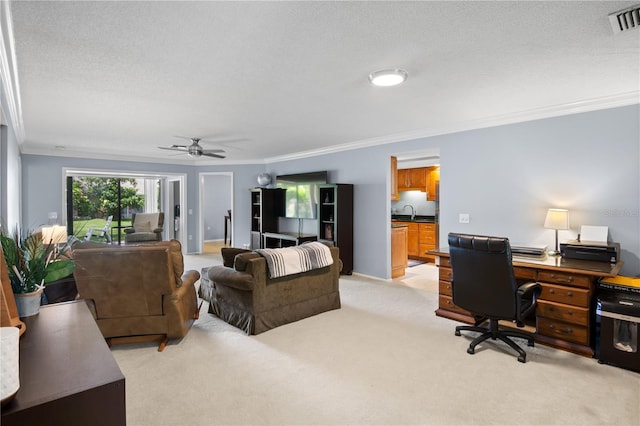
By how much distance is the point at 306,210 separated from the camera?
6617mm

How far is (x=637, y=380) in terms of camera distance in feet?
8.25

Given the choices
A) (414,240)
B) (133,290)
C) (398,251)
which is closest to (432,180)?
(414,240)

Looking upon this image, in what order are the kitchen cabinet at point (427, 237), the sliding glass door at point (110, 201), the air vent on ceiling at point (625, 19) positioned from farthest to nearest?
the sliding glass door at point (110, 201), the kitchen cabinet at point (427, 237), the air vent on ceiling at point (625, 19)

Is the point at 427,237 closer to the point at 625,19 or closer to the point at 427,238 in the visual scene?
the point at 427,238

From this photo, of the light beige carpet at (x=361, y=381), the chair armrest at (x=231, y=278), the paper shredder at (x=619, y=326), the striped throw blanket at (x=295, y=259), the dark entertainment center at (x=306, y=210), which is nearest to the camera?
the light beige carpet at (x=361, y=381)

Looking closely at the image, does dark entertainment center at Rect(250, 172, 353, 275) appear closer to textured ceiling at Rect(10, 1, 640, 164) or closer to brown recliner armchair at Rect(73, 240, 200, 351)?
textured ceiling at Rect(10, 1, 640, 164)

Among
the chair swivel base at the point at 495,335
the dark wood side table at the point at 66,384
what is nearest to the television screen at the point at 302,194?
the chair swivel base at the point at 495,335

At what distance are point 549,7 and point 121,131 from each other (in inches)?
208

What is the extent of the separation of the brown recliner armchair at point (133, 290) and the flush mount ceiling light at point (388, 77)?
2.28m

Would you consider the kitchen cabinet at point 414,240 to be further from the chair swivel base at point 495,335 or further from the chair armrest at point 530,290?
the chair armrest at point 530,290

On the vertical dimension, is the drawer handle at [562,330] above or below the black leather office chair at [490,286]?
below

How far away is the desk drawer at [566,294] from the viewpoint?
9.50ft

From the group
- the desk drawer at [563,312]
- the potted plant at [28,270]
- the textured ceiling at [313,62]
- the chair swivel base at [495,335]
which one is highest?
the textured ceiling at [313,62]

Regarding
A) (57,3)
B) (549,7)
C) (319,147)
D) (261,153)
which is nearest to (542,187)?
(549,7)
